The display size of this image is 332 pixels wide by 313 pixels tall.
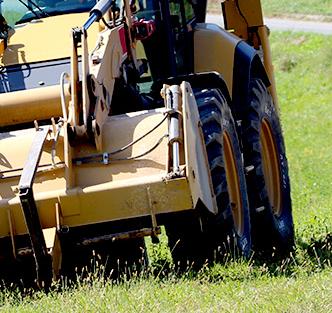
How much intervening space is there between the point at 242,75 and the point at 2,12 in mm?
2342

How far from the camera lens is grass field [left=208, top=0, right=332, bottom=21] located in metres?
45.0

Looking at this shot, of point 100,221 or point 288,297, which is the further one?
point 100,221

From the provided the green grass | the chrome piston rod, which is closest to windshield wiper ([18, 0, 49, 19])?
the chrome piston rod

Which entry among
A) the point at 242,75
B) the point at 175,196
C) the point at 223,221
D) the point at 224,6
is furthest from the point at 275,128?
the point at 175,196

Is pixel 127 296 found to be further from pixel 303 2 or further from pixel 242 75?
pixel 303 2

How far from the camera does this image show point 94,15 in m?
10.1

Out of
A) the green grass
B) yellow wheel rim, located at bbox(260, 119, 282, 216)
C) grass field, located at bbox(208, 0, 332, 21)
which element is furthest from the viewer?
the green grass

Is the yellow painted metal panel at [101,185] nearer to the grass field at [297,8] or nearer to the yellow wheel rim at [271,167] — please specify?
the yellow wheel rim at [271,167]

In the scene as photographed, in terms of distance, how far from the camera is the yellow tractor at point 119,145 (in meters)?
8.95

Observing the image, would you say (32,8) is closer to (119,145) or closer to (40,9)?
(40,9)

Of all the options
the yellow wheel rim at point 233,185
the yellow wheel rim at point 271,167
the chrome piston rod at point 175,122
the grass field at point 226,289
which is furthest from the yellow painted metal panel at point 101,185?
the yellow wheel rim at point 271,167

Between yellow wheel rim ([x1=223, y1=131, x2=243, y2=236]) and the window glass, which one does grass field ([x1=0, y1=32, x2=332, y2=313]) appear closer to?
yellow wheel rim ([x1=223, y1=131, x2=243, y2=236])

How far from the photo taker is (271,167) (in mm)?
12977

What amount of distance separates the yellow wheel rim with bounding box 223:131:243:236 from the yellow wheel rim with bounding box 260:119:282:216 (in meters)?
1.70
